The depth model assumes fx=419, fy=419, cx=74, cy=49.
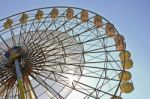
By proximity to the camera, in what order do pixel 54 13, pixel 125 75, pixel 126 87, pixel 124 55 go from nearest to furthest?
pixel 126 87
pixel 125 75
pixel 124 55
pixel 54 13

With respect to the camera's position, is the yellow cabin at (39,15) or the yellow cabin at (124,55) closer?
the yellow cabin at (124,55)

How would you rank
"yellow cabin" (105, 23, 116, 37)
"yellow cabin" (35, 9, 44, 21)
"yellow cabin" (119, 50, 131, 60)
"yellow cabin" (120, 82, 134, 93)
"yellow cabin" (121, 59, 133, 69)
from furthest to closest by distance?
1. "yellow cabin" (35, 9, 44, 21)
2. "yellow cabin" (105, 23, 116, 37)
3. "yellow cabin" (119, 50, 131, 60)
4. "yellow cabin" (121, 59, 133, 69)
5. "yellow cabin" (120, 82, 134, 93)

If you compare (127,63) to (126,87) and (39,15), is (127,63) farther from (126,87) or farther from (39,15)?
(39,15)

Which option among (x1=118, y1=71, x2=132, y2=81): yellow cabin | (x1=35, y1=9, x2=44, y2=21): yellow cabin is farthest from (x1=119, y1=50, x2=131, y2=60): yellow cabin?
(x1=35, y1=9, x2=44, y2=21): yellow cabin

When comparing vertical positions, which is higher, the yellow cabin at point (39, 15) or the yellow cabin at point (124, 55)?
the yellow cabin at point (39, 15)

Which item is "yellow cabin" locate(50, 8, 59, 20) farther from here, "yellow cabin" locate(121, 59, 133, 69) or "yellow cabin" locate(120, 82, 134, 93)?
"yellow cabin" locate(120, 82, 134, 93)

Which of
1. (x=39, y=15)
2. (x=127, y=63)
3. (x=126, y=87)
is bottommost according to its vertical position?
(x=126, y=87)

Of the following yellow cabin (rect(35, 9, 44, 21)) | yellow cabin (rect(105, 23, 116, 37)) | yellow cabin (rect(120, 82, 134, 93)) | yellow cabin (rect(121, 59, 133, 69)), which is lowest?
yellow cabin (rect(120, 82, 134, 93))

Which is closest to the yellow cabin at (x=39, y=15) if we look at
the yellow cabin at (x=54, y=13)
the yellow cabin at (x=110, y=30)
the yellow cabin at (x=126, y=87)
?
the yellow cabin at (x=54, y=13)

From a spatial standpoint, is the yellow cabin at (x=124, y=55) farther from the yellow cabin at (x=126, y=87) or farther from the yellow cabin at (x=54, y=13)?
the yellow cabin at (x=54, y=13)

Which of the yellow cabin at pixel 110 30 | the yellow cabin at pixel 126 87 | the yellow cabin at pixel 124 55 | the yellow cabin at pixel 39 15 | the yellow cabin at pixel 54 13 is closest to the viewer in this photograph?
the yellow cabin at pixel 126 87

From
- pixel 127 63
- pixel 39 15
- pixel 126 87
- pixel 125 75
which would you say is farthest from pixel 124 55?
pixel 39 15

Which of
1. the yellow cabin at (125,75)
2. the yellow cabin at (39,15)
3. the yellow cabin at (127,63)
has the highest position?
the yellow cabin at (39,15)

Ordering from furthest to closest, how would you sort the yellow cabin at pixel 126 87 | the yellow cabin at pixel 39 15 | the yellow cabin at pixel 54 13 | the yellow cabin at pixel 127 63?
the yellow cabin at pixel 54 13, the yellow cabin at pixel 39 15, the yellow cabin at pixel 127 63, the yellow cabin at pixel 126 87
